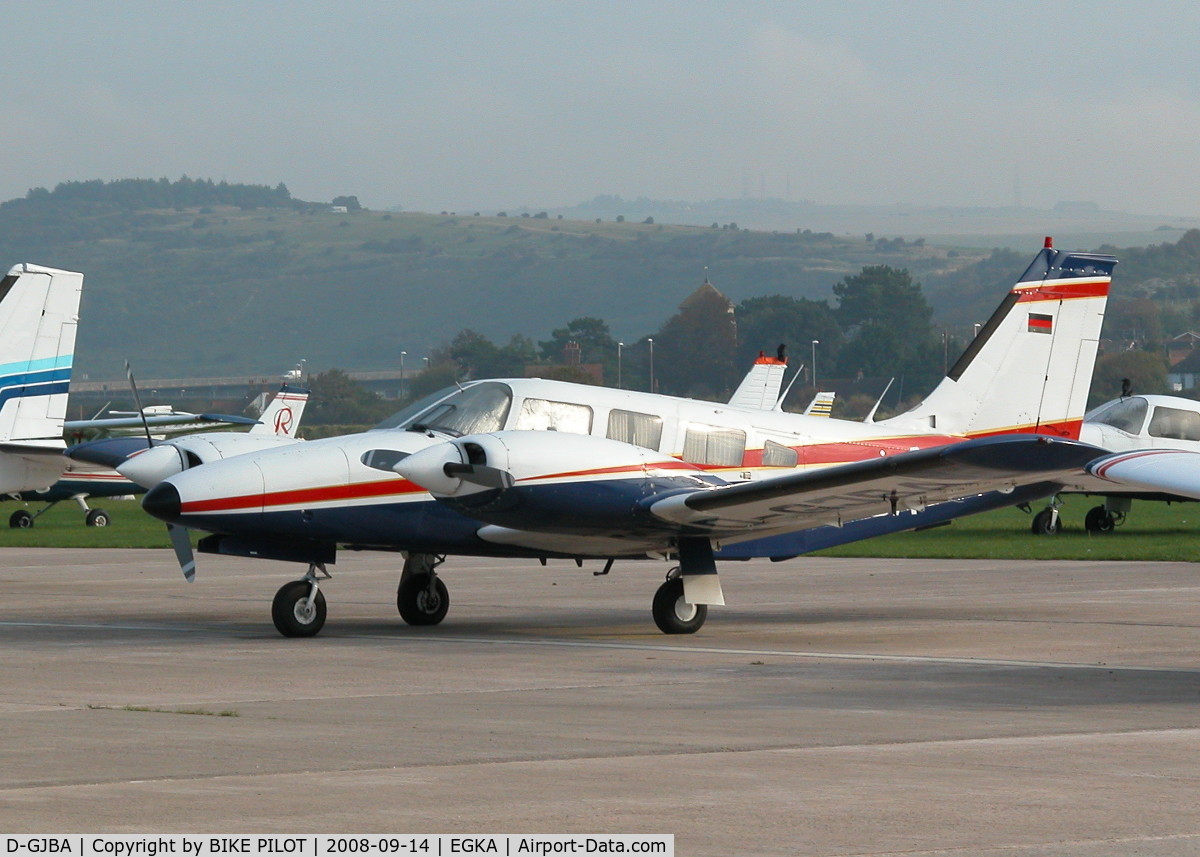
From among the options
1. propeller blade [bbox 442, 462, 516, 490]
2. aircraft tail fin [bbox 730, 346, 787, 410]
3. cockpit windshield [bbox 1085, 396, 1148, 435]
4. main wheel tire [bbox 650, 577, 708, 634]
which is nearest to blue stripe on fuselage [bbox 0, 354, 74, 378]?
propeller blade [bbox 442, 462, 516, 490]

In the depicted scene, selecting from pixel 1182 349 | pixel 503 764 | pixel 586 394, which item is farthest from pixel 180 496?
pixel 1182 349

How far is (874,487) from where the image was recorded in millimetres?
15156

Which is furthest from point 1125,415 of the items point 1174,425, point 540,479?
point 540,479

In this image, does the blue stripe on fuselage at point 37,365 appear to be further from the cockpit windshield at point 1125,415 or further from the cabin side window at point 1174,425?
the cabin side window at point 1174,425

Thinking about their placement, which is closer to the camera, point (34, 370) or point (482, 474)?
point (482, 474)

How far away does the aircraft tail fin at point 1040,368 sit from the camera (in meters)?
18.6

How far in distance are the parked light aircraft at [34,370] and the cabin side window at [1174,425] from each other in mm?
21503

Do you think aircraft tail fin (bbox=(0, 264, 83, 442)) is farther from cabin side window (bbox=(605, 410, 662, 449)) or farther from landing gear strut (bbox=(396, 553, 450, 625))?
cabin side window (bbox=(605, 410, 662, 449))

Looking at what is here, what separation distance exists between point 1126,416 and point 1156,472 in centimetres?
2377

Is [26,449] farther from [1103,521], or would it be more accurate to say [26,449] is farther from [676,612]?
[1103,521]

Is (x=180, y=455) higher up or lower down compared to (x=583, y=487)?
lower down

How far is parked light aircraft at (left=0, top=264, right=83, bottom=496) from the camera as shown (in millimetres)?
20062

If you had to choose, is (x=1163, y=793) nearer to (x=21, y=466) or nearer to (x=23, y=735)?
(x=23, y=735)

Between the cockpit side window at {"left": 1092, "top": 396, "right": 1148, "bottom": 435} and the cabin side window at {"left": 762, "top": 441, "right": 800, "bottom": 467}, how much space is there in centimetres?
1782
